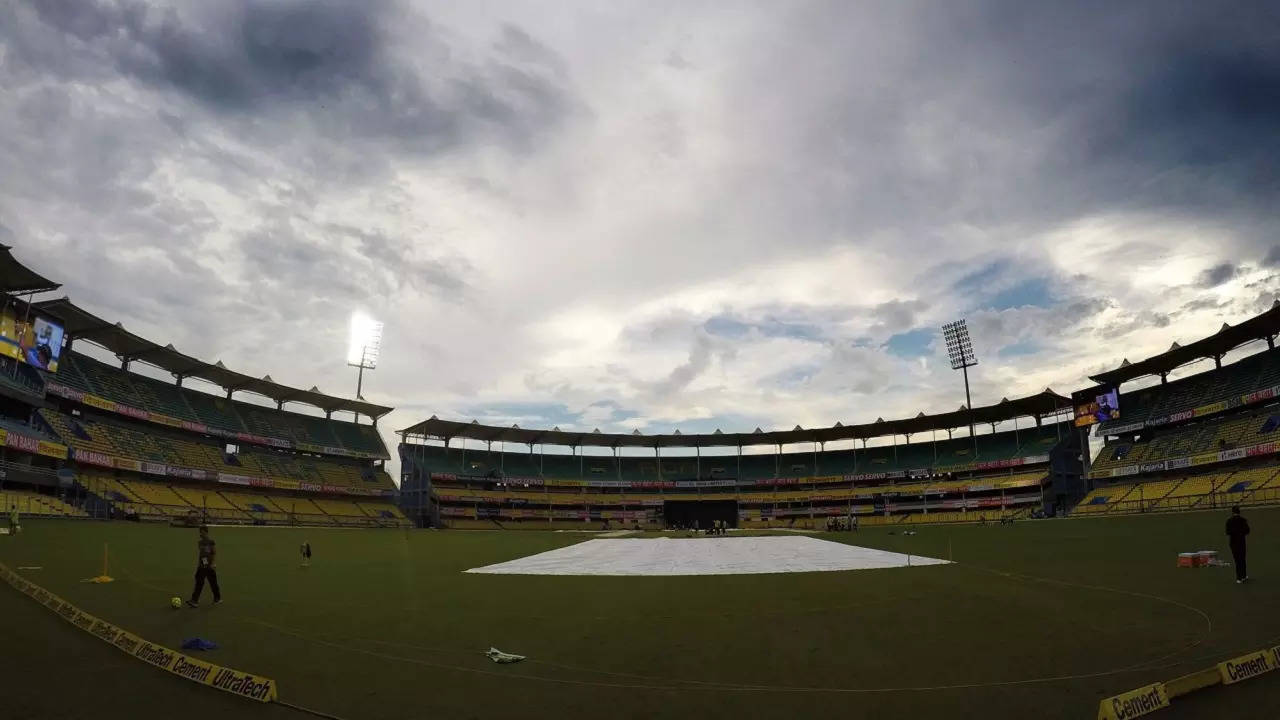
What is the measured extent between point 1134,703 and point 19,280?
61.2m

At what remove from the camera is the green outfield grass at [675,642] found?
6500 millimetres

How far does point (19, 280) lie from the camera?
43531mm

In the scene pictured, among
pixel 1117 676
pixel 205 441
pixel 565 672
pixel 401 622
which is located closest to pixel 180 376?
pixel 205 441

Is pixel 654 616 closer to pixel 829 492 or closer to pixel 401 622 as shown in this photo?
pixel 401 622

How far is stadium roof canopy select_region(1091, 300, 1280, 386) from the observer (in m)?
52.2

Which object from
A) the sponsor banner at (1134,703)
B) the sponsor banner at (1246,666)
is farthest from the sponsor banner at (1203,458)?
the sponsor banner at (1134,703)

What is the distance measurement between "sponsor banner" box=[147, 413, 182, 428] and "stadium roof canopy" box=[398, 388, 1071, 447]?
28259mm

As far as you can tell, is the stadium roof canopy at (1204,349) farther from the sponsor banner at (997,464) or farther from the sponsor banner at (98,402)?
the sponsor banner at (98,402)

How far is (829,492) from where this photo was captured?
303 feet

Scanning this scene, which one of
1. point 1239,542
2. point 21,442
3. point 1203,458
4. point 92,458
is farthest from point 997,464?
point 21,442

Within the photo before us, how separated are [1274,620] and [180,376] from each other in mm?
85536

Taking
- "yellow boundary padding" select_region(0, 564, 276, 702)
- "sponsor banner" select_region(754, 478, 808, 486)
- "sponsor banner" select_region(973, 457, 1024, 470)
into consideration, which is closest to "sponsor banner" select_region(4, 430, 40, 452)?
"yellow boundary padding" select_region(0, 564, 276, 702)

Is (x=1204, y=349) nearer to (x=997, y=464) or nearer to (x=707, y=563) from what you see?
(x=997, y=464)

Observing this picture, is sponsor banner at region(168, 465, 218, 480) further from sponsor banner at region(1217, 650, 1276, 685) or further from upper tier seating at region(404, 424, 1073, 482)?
sponsor banner at region(1217, 650, 1276, 685)
